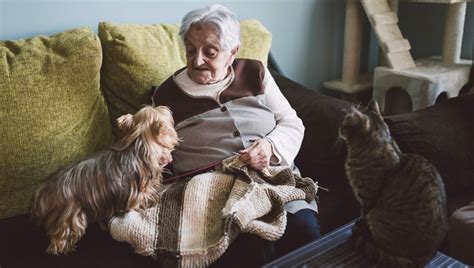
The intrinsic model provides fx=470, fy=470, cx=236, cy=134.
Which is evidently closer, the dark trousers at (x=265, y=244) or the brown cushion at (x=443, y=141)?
the dark trousers at (x=265, y=244)

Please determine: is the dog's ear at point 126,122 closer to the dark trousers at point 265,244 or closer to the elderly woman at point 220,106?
the elderly woman at point 220,106

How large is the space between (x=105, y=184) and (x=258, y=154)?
0.51m

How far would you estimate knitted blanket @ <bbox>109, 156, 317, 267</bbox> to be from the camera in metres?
1.35

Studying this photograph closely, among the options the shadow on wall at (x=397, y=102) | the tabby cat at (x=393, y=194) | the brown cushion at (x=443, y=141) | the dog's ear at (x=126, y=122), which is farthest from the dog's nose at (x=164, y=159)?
the shadow on wall at (x=397, y=102)

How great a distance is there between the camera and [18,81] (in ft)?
5.18

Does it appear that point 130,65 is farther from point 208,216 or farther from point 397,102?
point 397,102

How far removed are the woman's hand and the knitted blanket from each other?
23 mm

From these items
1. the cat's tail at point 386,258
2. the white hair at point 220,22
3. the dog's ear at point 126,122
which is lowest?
the cat's tail at point 386,258

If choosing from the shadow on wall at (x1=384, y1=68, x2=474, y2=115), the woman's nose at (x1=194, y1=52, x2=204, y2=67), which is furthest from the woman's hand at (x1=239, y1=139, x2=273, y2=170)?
the shadow on wall at (x1=384, y1=68, x2=474, y2=115)

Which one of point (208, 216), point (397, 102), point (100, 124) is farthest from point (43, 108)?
point (397, 102)

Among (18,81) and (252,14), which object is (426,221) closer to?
(18,81)

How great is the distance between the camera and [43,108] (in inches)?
63.6

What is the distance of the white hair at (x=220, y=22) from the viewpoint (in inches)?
64.9

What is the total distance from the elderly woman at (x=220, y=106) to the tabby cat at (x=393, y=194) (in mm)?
375
